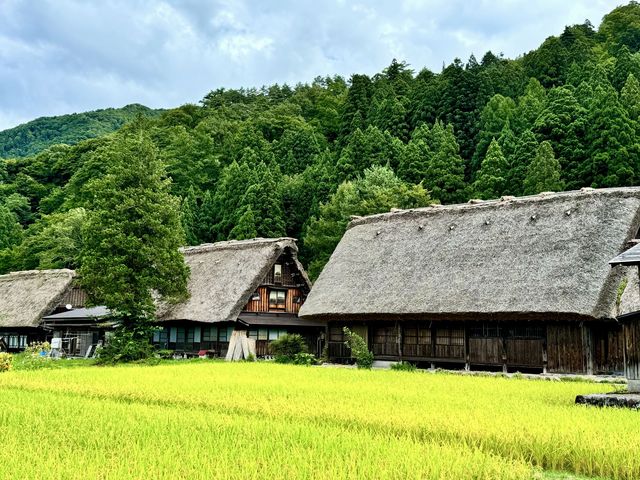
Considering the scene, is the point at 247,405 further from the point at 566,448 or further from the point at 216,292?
the point at 216,292

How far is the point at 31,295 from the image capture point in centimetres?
3944

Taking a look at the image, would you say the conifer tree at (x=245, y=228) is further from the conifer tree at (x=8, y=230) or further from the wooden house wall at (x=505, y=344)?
the conifer tree at (x=8, y=230)

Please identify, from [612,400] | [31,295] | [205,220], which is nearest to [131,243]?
[31,295]

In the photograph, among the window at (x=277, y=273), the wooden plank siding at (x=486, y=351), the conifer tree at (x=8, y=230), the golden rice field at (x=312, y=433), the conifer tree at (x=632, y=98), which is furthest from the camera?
the conifer tree at (x=8, y=230)

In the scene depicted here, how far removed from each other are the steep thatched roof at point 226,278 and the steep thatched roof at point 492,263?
12.1 feet

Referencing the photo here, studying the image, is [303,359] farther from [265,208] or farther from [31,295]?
[31,295]

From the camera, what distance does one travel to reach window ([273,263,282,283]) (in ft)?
111

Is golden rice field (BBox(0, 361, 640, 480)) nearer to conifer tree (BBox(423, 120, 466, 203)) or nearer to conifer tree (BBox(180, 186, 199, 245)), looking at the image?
conifer tree (BBox(423, 120, 466, 203))

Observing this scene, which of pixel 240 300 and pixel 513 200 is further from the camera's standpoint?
pixel 240 300

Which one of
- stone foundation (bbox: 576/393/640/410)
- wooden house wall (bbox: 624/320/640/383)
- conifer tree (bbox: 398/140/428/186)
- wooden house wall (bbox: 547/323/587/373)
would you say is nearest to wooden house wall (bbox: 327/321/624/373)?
wooden house wall (bbox: 547/323/587/373)

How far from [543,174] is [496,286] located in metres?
15.5

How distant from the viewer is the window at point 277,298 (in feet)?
111

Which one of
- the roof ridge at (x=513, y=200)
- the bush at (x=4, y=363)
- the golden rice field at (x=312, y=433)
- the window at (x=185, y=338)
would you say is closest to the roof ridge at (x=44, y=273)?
the window at (x=185, y=338)

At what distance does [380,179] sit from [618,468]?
1357 inches
